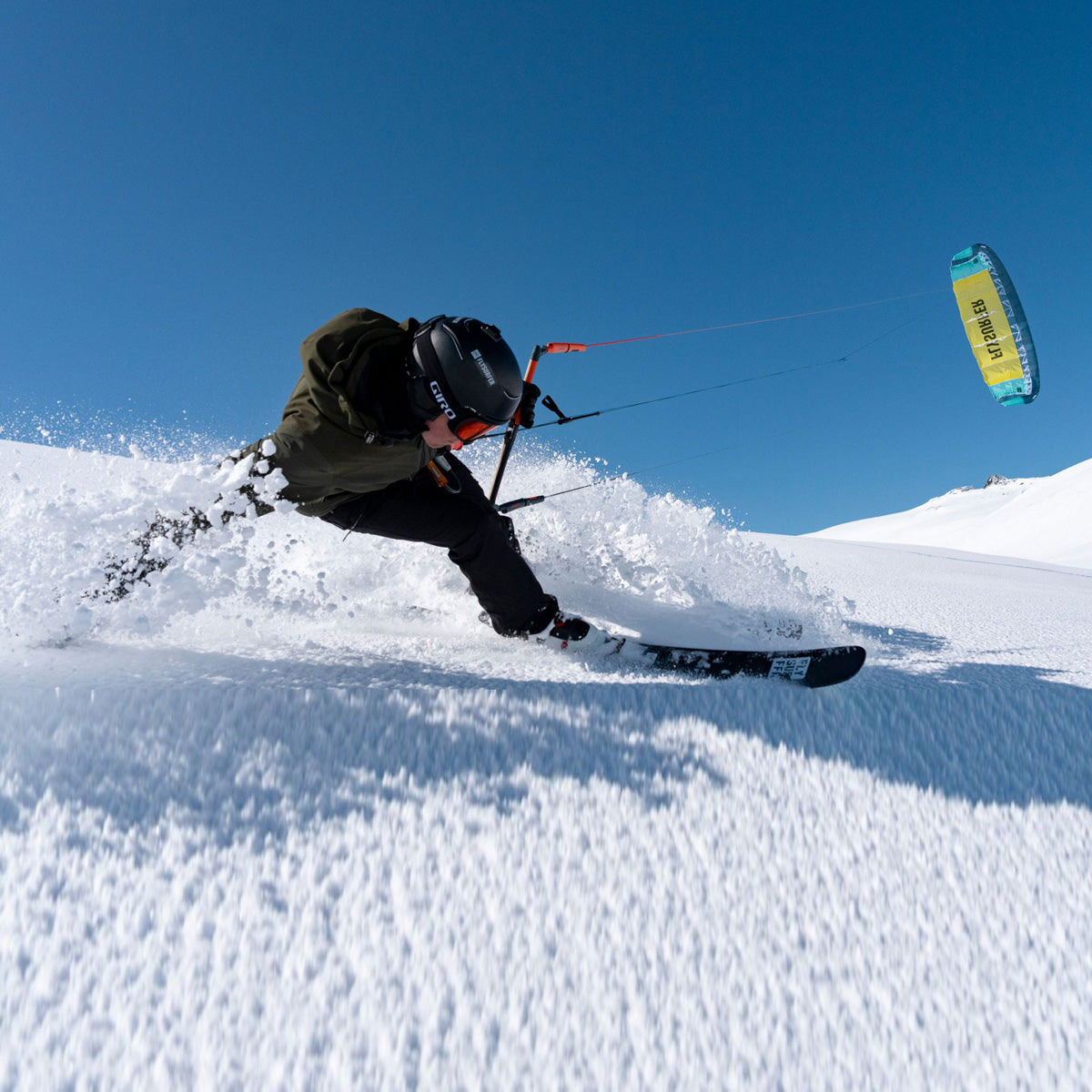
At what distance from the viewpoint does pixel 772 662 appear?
91.8 inches

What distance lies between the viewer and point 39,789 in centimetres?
131

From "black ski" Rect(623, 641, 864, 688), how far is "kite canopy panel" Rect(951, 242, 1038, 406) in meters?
10.1

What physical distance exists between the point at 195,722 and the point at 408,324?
1835mm

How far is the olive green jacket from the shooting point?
2.40 m

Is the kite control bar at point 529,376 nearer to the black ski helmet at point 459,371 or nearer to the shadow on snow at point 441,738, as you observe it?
the black ski helmet at point 459,371

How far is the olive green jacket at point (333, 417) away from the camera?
7.87 feet

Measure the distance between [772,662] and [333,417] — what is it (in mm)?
2003

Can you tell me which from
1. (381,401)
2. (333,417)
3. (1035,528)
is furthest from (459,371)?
(1035,528)

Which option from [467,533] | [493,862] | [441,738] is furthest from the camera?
[467,533]

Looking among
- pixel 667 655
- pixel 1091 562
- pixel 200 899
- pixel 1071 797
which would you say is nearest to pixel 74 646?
pixel 200 899

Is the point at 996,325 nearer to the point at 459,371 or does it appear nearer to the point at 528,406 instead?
the point at 528,406

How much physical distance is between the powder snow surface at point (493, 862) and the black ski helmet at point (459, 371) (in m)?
0.87

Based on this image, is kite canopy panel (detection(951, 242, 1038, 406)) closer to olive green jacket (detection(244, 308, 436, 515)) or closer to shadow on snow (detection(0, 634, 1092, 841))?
shadow on snow (detection(0, 634, 1092, 841))

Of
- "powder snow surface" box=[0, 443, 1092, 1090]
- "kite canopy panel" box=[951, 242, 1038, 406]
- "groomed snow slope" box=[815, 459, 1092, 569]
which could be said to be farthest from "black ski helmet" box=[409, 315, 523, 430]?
"groomed snow slope" box=[815, 459, 1092, 569]
